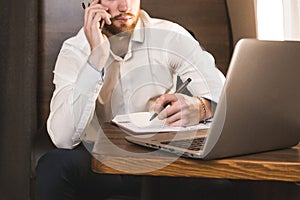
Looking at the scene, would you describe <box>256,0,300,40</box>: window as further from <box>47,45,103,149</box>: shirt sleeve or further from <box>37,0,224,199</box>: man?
<box>47,45,103,149</box>: shirt sleeve

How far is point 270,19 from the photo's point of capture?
230 cm

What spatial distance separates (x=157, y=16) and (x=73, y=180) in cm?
120

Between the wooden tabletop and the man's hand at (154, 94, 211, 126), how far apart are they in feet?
0.90

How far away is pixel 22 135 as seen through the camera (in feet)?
7.22

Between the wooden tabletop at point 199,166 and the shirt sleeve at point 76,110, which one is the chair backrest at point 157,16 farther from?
the wooden tabletop at point 199,166

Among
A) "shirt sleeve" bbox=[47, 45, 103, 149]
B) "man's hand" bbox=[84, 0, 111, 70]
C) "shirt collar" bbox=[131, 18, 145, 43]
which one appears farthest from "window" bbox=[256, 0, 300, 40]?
"shirt sleeve" bbox=[47, 45, 103, 149]

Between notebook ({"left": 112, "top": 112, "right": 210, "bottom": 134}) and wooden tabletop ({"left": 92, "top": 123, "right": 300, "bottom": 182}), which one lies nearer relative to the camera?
wooden tabletop ({"left": 92, "top": 123, "right": 300, "bottom": 182})

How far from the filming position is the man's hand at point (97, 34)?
1514 mm

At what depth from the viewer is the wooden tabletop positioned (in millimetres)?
808

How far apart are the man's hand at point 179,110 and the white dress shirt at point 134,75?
19cm

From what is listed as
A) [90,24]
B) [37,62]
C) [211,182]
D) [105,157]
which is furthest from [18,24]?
[105,157]

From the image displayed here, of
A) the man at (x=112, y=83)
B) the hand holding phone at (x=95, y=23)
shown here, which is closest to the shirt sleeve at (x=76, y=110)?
the man at (x=112, y=83)

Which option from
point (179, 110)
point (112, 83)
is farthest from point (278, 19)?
point (179, 110)

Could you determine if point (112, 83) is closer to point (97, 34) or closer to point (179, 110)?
point (97, 34)
